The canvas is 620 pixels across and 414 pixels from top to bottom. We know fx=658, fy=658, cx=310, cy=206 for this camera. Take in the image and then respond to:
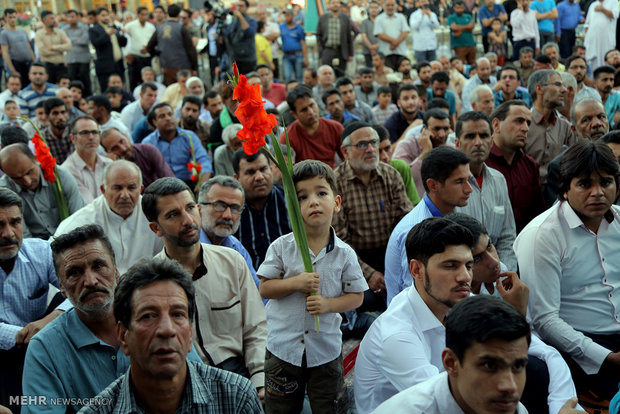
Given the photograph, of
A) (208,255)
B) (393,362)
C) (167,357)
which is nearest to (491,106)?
(208,255)

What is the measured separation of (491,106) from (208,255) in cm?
456

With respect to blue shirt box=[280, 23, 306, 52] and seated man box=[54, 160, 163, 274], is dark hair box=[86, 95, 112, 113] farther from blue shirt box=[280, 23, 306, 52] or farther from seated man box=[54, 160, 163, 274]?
blue shirt box=[280, 23, 306, 52]

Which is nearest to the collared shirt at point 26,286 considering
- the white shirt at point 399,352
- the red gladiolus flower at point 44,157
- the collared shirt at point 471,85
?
the red gladiolus flower at point 44,157

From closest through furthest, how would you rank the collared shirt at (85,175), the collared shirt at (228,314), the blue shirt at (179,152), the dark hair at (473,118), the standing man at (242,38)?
the collared shirt at (228,314)
the dark hair at (473,118)
the collared shirt at (85,175)
the blue shirt at (179,152)
the standing man at (242,38)

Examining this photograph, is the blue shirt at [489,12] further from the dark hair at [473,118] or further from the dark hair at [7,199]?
the dark hair at [7,199]

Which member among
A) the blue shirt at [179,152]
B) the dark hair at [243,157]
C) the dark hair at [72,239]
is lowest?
the blue shirt at [179,152]

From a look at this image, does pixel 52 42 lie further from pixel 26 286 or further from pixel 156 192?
pixel 156 192

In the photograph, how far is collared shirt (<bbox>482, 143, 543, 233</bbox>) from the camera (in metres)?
4.50

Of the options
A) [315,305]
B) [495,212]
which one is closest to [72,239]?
[315,305]

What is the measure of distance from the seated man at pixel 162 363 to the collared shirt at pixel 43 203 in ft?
9.01

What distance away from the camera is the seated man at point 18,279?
300cm

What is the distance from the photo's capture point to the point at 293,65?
11.8m

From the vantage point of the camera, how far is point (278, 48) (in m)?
12.4

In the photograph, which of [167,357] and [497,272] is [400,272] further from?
[167,357]
